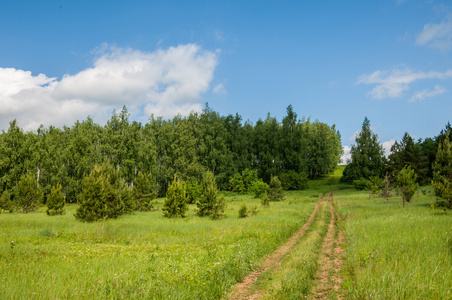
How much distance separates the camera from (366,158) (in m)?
69.9

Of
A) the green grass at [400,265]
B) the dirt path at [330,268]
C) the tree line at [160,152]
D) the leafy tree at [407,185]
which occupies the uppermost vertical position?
the tree line at [160,152]

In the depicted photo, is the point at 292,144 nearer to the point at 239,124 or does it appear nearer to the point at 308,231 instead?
the point at 239,124

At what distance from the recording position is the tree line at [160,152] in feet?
173

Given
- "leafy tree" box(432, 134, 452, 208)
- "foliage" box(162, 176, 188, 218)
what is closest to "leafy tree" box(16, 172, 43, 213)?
"foliage" box(162, 176, 188, 218)

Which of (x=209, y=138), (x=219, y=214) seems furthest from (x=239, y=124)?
(x=219, y=214)

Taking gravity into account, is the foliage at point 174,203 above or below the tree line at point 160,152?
below

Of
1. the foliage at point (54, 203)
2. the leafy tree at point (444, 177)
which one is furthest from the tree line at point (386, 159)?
the foliage at point (54, 203)

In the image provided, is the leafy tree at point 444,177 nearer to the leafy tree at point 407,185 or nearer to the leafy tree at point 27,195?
the leafy tree at point 407,185

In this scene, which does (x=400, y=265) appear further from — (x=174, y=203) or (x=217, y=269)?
A: (x=174, y=203)

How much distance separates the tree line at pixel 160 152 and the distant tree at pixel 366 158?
13.9 m

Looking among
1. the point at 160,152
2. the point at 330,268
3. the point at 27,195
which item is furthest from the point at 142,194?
the point at 160,152

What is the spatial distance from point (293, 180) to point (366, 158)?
21156 mm

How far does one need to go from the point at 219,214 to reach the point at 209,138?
45.7 meters

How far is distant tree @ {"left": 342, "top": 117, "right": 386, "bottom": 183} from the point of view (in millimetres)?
69312
